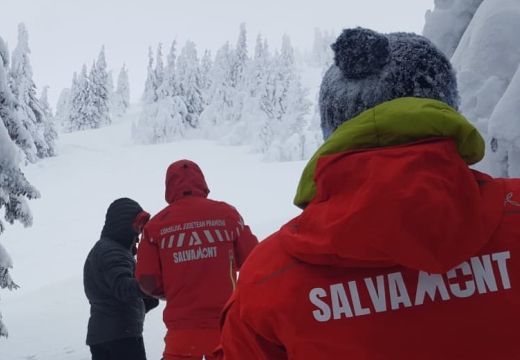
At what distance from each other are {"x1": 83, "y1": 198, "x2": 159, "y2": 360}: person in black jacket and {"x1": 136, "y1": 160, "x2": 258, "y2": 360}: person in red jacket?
1.62 ft

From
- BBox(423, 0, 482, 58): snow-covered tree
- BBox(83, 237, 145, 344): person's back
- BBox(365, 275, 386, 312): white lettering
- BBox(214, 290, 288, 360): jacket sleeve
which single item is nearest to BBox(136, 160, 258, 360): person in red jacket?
BBox(83, 237, 145, 344): person's back

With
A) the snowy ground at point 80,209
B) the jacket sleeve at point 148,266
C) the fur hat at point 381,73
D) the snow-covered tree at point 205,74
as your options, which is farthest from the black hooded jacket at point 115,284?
the snow-covered tree at point 205,74

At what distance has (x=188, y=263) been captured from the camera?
13.3ft

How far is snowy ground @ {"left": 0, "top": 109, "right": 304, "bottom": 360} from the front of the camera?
35.9 ft

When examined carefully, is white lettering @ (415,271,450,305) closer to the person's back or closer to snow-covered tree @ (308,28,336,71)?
the person's back

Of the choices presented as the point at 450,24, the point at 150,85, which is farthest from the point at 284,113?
the point at 450,24

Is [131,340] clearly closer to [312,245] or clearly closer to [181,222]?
[181,222]

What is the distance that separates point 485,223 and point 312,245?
37 centimetres

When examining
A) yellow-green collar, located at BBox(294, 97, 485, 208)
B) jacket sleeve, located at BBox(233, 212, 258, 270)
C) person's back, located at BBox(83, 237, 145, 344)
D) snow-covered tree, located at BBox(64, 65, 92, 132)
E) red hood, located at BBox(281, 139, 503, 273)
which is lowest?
person's back, located at BBox(83, 237, 145, 344)

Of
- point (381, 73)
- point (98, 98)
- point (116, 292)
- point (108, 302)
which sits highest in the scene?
point (98, 98)

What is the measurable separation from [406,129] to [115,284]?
374 centimetres

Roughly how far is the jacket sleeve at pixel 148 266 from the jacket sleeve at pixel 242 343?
2781mm

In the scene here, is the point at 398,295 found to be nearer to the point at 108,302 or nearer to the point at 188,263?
the point at 188,263

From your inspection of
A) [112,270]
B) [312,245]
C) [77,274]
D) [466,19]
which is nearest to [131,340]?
[112,270]
